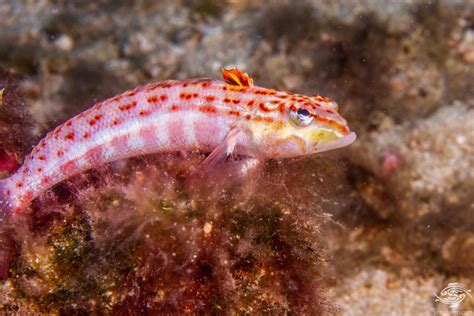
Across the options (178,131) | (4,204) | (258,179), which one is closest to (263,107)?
(258,179)

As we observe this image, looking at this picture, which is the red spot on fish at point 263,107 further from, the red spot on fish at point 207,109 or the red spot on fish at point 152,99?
the red spot on fish at point 152,99

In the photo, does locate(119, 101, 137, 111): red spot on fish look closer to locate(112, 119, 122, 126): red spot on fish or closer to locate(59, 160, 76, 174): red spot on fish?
locate(112, 119, 122, 126): red spot on fish

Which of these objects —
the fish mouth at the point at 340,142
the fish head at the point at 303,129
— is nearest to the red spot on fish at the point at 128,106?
the fish head at the point at 303,129

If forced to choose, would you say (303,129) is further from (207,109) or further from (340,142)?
(207,109)

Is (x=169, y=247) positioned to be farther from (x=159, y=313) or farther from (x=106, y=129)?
(x=106, y=129)

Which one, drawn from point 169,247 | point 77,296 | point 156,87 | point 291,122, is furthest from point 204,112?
point 77,296

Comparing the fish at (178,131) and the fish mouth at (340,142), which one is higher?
the fish at (178,131)

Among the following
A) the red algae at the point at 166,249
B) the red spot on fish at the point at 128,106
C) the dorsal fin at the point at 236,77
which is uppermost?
the dorsal fin at the point at 236,77
